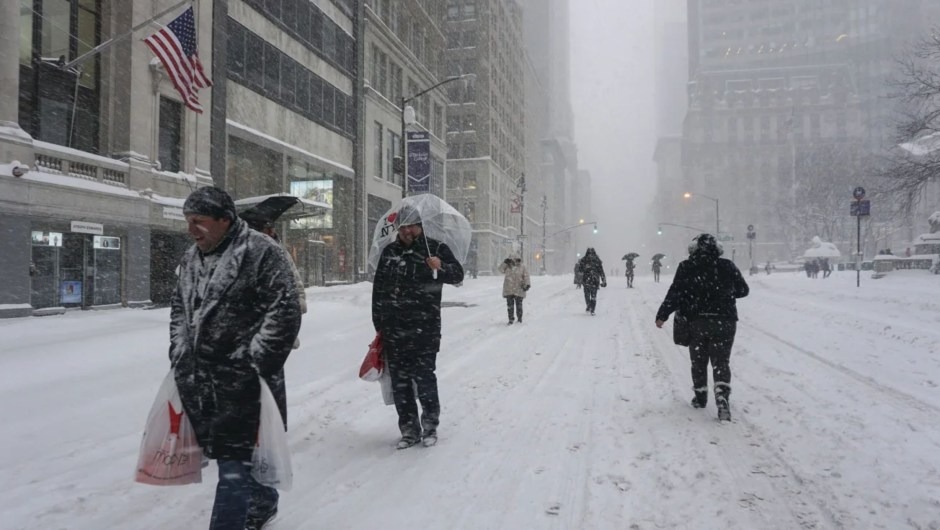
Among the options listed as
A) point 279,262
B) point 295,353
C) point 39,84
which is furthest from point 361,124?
point 279,262

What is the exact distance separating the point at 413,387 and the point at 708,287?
3.15m

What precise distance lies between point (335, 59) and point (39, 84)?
1737cm

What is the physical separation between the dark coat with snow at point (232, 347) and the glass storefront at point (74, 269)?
1491cm

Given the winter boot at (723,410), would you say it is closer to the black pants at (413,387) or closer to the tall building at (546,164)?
the black pants at (413,387)

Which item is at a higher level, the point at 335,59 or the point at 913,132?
the point at 335,59

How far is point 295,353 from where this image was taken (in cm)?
972

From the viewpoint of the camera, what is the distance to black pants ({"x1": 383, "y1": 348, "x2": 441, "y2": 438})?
4.61m

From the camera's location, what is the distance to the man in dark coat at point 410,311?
15.2 ft

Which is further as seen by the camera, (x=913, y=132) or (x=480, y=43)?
(x=480, y=43)

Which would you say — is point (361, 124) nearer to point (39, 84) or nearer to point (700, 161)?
point (39, 84)

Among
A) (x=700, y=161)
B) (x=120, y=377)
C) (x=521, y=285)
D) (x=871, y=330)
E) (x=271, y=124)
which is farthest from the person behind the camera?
(x=700, y=161)

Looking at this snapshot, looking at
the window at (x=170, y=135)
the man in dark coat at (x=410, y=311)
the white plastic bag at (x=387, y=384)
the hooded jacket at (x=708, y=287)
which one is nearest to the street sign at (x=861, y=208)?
the hooded jacket at (x=708, y=287)

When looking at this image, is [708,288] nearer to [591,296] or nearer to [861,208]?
[591,296]

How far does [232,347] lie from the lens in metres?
2.68
